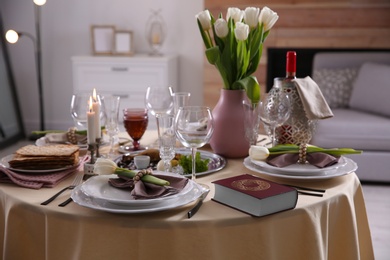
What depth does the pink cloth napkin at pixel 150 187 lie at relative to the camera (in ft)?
4.83

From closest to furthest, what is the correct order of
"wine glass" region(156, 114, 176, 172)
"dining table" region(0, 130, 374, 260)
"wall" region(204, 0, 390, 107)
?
"dining table" region(0, 130, 374, 260)
"wine glass" region(156, 114, 176, 172)
"wall" region(204, 0, 390, 107)

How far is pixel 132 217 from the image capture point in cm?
143

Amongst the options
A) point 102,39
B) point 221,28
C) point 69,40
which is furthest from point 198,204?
point 69,40

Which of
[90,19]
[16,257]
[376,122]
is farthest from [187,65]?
[16,257]

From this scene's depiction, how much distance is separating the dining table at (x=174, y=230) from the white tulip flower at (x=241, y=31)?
0.52 m

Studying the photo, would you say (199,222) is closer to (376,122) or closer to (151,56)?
(376,122)

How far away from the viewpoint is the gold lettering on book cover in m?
1.49

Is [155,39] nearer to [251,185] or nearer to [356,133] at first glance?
[356,133]

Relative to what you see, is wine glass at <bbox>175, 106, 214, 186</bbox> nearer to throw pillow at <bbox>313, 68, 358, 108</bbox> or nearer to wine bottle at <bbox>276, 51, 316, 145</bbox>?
wine bottle at <bbox>276, 51, 316, 145</bbox>

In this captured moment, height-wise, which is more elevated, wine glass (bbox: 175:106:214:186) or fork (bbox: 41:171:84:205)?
wine glass (bbox: 175:106:214:186)

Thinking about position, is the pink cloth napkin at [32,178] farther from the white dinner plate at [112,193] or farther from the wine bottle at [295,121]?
the wine bottle at [295,121]

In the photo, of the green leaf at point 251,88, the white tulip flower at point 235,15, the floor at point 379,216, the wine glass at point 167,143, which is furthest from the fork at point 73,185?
the floor at point 379,216

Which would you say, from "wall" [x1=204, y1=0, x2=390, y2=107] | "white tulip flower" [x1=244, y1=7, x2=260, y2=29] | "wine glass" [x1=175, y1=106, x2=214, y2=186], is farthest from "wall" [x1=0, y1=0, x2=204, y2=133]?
"wine glass" [x1=175, y1=106, x2=214, y2=186]

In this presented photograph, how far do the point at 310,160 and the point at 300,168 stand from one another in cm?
7
